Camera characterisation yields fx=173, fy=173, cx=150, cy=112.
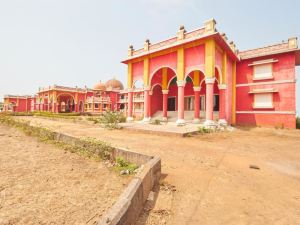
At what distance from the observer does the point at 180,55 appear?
12852 millimetres

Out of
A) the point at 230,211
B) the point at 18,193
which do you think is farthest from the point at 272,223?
the point at 18,193

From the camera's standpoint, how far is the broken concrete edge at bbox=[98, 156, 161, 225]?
1.63 meters

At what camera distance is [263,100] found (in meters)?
14.1

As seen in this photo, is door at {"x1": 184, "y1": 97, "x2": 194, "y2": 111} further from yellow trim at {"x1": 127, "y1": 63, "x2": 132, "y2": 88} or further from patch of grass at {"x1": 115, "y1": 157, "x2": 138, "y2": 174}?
patch of grass at {"x1": 115, "y1": 157, "x2": 138, "y2": 174}

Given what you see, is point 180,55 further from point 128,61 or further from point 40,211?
point 40,211

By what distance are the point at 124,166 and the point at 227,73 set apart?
1263 cm

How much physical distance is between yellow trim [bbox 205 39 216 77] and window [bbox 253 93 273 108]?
582 centimetres

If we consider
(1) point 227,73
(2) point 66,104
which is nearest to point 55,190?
(1) point 227,73

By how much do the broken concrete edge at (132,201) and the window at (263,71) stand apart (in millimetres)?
14685

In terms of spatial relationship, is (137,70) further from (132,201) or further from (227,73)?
(132,201)

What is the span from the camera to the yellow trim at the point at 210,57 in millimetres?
11227

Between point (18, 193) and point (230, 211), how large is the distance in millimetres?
3216

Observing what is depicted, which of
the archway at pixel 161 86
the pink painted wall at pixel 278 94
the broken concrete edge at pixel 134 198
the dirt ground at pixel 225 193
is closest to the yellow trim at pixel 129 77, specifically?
the archway at pixel 161 86

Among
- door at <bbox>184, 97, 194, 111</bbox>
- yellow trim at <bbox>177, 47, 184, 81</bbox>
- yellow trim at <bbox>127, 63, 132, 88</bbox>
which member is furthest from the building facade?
yellow trim at <bbox>177, 47, 184, 81</bbox>
